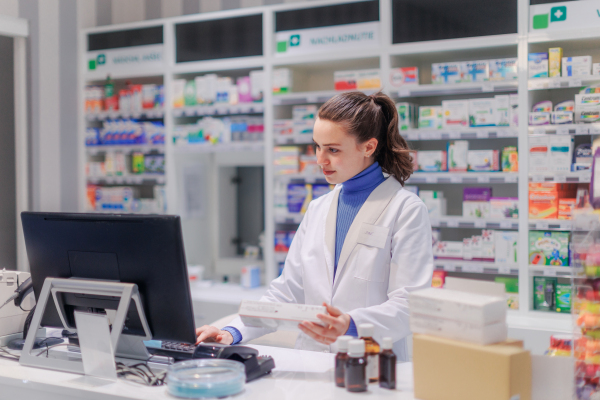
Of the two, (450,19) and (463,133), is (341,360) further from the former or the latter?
(450,19)

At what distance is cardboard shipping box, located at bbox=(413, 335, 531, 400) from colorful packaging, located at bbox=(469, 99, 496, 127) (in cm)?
281

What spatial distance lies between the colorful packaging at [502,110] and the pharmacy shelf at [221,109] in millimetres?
1851

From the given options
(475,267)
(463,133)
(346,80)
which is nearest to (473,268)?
(475,267)

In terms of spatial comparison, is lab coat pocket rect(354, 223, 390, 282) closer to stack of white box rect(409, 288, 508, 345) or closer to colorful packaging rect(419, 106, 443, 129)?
stack of white box rect(409, 288, 508, 345)

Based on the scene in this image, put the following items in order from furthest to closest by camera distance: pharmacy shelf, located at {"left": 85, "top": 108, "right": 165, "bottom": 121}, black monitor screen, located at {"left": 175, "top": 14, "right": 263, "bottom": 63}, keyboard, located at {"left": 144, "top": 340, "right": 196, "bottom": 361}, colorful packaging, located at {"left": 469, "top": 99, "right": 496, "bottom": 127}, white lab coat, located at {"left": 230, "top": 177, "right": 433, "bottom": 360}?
pharmacy shelf, located at {"left": 85, "top": 108, "right": 165, "bottom": 121}
black monitor screen, located at {"left": 175, "top": 14, "right": 263, "bottom": 63}
colorful packaging, located at {"left": 469, "top": 99, "right": 496, "bottom": 127}
white lab coat, located at {"left": 230, "top": 177, "right": 433, "bottom": 360}
keyboard, located at {"left": 144, "top": 340, "right": 196, "bottom": 361}

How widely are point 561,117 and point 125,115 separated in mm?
3793

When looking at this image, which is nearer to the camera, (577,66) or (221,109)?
(577,66)

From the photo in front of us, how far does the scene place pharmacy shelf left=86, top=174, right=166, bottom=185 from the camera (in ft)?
17.5

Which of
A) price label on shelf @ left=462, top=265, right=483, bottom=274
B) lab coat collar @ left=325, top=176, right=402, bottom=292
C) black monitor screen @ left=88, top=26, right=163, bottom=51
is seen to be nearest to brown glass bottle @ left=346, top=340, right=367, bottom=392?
lab coat collar @ left=325, top=176, right=402, bottom=292

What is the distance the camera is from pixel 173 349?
77.8 inches

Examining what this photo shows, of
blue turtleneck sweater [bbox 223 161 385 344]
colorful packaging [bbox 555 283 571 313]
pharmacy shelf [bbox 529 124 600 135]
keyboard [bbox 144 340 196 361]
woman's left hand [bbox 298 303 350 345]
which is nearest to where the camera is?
woman's left hand [bbox 298 303 350 345]

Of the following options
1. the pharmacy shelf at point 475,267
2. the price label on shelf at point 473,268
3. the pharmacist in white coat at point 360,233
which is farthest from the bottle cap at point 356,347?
the price label on shelf at point 473,268

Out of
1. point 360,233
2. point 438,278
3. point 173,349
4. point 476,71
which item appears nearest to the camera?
point 173,349

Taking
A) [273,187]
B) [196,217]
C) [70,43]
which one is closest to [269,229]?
[273,187]
